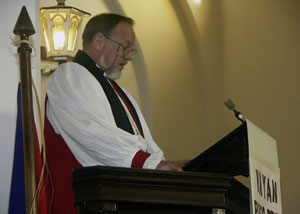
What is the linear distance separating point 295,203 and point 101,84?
4385 millimetres

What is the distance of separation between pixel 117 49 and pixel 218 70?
524cm

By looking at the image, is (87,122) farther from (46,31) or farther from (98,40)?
(46,31)

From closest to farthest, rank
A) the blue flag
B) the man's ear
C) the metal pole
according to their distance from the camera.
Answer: the metal pole → the blue flag → the man's ear

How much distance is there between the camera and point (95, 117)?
456cm

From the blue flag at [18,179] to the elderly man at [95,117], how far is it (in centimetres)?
35

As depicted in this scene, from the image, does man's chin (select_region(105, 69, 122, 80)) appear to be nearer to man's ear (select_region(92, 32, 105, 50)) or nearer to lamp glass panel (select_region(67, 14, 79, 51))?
man's ear (select_region(92, 32, 105, 50))

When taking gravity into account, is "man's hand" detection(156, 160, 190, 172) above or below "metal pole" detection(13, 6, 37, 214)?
below

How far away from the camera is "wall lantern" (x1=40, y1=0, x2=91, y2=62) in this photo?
7.68 meters

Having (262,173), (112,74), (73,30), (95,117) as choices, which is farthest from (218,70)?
(262,173)

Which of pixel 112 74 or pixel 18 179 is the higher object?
pixel 112 74

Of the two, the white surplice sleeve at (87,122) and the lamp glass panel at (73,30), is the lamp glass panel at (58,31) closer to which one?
the lamp glass panel at (73,30)

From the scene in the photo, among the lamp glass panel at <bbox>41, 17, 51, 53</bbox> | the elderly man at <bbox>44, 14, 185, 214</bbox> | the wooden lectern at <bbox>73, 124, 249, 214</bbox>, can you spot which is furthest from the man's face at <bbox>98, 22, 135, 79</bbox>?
the lamp glass panel at <bbox>41, 17, 51, 53</bbox>

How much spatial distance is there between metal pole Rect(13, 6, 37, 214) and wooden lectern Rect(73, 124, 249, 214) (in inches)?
37.0

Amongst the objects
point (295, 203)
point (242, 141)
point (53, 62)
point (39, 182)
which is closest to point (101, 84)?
point (39, 182)
